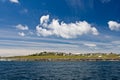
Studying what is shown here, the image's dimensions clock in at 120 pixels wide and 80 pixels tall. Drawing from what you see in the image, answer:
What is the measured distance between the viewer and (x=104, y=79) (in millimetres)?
93375

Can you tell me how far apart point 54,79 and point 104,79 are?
62.4 ft

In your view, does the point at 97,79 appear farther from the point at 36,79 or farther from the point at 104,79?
the point at 36,79

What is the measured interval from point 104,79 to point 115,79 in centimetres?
408

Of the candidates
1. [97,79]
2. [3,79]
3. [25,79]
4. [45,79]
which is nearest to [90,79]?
[97,79]

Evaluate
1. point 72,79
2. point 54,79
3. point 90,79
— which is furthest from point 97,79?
point 54,79

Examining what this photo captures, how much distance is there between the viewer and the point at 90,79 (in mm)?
92500

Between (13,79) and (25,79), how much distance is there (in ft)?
15.3

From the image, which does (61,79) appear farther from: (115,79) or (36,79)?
(115,79)

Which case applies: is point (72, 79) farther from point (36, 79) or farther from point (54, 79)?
point (36, 79)

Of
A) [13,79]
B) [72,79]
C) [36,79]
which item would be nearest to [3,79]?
[13,79]

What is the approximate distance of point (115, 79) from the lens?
92562mm

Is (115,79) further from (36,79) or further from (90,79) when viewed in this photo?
(36,79)

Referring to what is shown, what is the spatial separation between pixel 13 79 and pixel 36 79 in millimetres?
8724

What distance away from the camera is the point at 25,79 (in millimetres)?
92375
